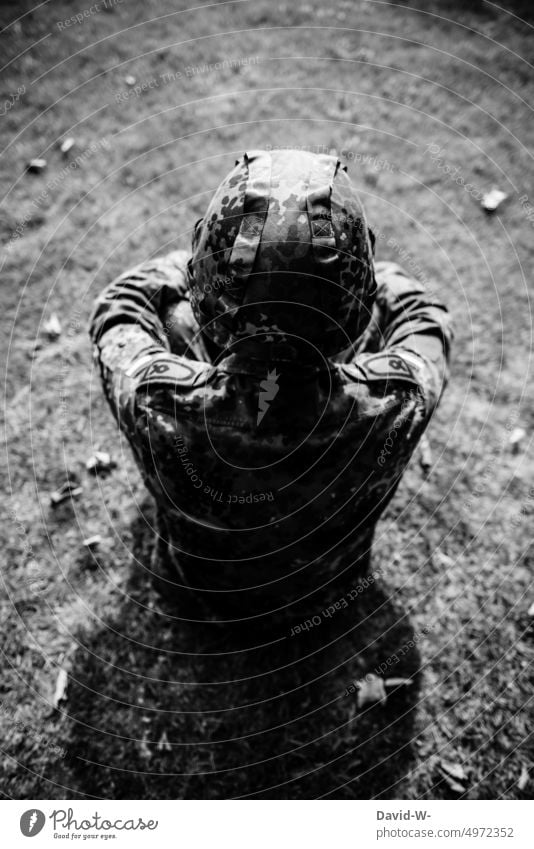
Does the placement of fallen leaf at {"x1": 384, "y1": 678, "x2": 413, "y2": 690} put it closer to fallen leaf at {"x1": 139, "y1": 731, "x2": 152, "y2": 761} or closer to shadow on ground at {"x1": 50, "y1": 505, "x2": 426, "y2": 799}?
shadow on ground at {"x1": 50, "y1": 505, "x2": 426, "y2": 799}

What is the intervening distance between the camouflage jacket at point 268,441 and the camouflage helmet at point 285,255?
4.6 inches

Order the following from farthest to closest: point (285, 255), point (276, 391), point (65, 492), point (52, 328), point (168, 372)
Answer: point (52, 328) → point (65, 492) → point (168, 372) → point (276, 391) → point (285, 255)

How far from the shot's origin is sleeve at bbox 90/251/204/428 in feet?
6.24

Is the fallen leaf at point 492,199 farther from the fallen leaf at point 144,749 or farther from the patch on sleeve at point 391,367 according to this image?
the fallen leaf at point 144,749

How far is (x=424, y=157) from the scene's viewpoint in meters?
4.41

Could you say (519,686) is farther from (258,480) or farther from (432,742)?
(258,480)

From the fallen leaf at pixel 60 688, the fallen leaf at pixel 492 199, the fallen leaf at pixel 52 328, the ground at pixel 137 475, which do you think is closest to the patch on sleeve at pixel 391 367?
the ground at pixel 137 475

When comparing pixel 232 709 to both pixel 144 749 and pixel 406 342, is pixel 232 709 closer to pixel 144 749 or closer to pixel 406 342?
pixel 144 749

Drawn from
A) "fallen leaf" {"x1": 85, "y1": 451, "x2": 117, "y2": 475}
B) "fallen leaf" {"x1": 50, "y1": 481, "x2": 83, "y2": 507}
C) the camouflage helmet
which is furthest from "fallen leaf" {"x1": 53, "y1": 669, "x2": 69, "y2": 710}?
the camouflage helmet

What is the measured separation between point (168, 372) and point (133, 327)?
0.44 m

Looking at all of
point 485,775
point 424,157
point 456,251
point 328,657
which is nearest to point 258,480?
point 328,657

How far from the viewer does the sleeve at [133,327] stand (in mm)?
1901

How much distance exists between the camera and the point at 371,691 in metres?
2.58

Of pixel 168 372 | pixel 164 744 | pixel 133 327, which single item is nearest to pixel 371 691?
pixel 164 744
